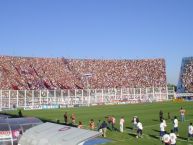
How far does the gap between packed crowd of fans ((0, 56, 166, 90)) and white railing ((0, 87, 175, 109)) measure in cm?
569

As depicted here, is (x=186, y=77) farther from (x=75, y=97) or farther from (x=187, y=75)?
(x=75, y=97)

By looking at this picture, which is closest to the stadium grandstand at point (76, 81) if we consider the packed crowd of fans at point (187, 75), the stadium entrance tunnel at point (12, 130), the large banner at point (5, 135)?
the packed crowd of fans at point (187, 75)

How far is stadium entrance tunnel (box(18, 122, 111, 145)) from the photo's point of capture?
1856 centimetres

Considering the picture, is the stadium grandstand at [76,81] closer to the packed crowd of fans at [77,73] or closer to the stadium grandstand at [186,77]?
the packed crowd of fans at [77,73]

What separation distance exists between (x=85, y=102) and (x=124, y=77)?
2443cm

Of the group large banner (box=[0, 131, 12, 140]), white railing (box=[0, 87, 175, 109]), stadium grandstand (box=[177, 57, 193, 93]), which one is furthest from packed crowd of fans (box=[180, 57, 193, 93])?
large banner (box=[0, 131, 12, 140])

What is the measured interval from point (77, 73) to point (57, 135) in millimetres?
78030

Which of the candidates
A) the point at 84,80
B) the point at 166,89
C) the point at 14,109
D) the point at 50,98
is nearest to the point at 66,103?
the point at 50,98

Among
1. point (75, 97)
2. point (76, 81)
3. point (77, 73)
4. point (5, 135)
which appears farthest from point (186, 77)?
point (5, 135)

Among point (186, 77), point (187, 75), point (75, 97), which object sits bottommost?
point (75, 97)

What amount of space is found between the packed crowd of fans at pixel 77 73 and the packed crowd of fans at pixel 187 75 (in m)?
9.38

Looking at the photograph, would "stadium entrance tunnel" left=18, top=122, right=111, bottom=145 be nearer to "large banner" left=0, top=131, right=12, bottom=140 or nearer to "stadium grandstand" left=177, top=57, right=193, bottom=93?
"large banner" left=0, top=131, right=12, bottom=140

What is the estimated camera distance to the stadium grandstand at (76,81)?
247ft

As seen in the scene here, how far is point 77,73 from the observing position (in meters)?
98.1
